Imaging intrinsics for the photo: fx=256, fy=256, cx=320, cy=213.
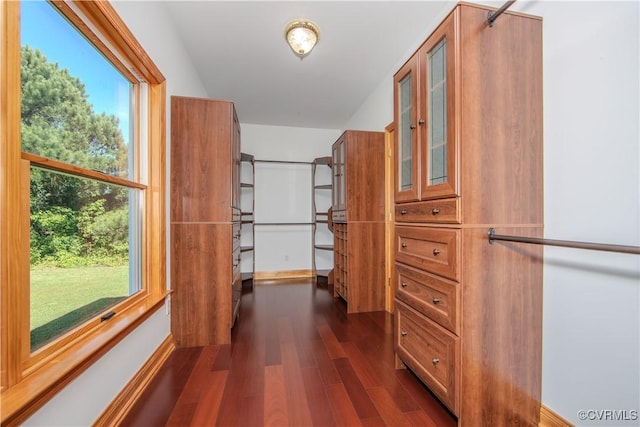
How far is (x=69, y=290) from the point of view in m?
1.17

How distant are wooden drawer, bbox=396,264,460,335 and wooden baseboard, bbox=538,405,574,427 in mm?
624

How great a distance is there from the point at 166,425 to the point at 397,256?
1573mm

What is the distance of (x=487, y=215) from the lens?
120 cm

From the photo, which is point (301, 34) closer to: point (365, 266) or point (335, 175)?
point (335, 175)

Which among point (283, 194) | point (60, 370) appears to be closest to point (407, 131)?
point (60, 370)

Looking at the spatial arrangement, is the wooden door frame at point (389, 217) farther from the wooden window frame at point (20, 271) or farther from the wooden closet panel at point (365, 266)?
the wooden window frame at point (20, 271)

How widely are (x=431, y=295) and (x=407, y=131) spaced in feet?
3.35

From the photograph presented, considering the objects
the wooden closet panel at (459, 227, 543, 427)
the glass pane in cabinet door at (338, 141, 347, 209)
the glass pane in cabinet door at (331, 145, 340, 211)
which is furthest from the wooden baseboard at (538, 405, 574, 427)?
the glass pane in cabinet door at (331, 145, 340, 211)

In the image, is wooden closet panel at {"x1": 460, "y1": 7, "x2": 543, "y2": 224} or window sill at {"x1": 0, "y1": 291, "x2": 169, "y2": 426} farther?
wooden closet panel at {"x1": 460, "y1": 7, "x2": 543, "y2": 224}

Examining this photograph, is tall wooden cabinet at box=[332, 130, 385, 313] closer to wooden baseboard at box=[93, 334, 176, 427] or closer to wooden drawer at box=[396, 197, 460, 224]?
wooden drawer at box=[396, 197, 460, 224]

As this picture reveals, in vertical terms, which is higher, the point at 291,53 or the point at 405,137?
the point at 291,53

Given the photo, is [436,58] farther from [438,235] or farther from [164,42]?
[164,42]

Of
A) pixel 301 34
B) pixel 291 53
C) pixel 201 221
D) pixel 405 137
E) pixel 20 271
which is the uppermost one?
pixel 291 53
